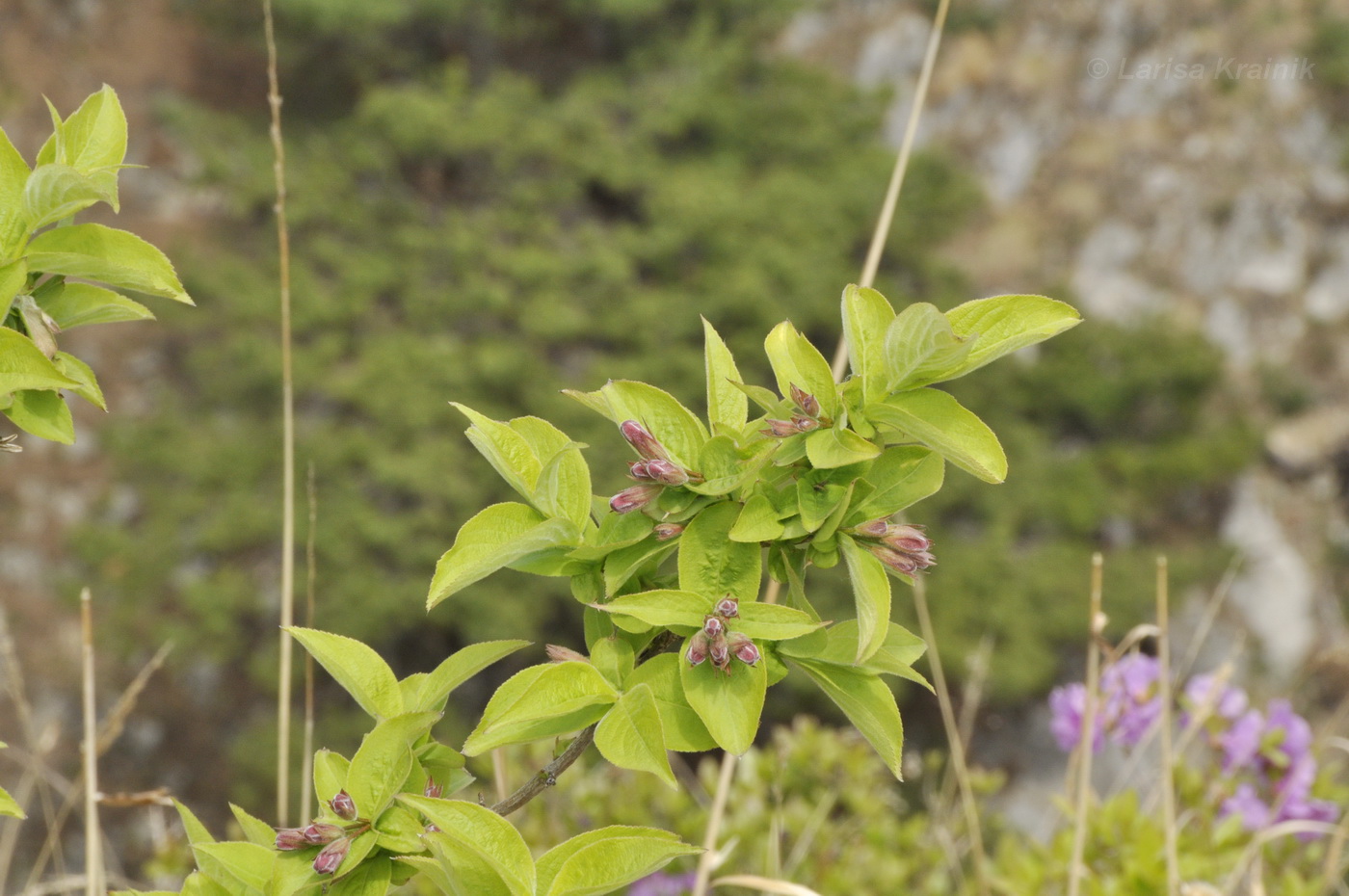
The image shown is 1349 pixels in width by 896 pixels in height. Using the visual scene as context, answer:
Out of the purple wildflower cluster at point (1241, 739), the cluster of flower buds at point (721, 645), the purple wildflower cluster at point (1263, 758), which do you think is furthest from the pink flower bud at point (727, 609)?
the purple wildflower cluster at point (1263, 758)

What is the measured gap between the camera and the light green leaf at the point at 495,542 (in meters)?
0.58

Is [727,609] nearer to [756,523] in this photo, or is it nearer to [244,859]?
[756,523]

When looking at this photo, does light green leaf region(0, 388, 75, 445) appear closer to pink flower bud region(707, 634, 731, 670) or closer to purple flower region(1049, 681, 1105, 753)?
pink flower bud region(707, 634, 731, 670)

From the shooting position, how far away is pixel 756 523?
591mm

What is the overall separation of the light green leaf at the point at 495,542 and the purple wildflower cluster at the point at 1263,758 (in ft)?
4.73

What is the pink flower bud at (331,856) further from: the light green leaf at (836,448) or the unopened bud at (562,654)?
the light green leaf at (836,448)

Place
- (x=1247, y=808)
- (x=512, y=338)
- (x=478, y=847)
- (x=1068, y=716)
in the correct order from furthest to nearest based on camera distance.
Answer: (x=512, y=338)
(x=1068, y=716)
(x=1247, y=808)
(x=478, y=847)

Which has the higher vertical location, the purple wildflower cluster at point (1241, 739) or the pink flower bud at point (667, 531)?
the pink flower bud at point (667, 531)

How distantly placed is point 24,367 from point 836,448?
441 mm

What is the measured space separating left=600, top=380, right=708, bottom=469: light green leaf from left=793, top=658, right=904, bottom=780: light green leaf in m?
0.13

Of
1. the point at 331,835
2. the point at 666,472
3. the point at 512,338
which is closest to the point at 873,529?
the point at 666,472

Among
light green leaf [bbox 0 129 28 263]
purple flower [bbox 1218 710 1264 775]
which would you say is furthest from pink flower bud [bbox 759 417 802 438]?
purple flower [bbox 1218 710 1264 775]

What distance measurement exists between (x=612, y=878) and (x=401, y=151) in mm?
6957

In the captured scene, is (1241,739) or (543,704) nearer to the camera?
(543,704)
